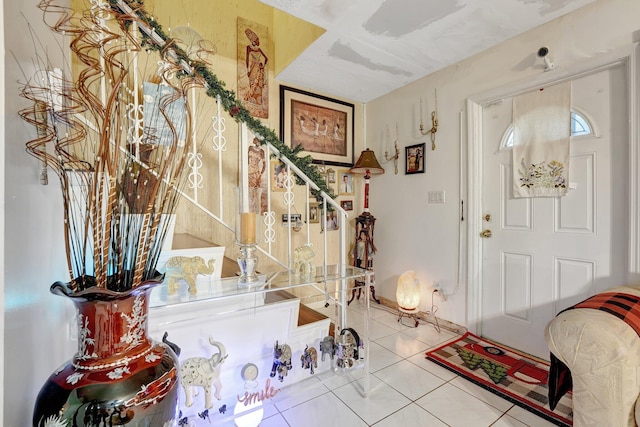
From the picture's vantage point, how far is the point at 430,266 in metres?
2.79

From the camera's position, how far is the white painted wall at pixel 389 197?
662 millimetres

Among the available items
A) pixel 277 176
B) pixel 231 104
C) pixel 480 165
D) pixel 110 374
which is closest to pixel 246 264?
pixel 110 374

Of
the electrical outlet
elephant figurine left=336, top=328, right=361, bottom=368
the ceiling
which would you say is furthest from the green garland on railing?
the electrical outlet

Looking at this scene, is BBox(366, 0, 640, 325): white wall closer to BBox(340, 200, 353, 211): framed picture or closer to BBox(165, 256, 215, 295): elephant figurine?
BBox(340, 200, 353, 211): framed picture

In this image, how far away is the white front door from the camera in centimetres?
176

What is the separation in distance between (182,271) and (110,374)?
585 mm

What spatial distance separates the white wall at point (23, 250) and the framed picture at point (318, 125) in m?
2.20

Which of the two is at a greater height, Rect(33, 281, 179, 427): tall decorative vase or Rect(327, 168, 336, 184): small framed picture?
Rect(327, 168, 336, 184): small framed picture

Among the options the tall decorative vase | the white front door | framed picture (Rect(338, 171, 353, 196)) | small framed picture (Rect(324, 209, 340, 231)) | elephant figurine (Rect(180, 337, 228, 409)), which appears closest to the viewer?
the tall decorative vase

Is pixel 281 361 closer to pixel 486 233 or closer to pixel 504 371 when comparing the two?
pixel 504 371

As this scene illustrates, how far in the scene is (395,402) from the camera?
1.62m

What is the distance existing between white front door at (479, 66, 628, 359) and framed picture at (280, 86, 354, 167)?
1567mm

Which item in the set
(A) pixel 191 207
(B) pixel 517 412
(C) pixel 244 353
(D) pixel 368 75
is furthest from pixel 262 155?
(B) pixel 517 412

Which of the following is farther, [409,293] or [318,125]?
[318,125]
